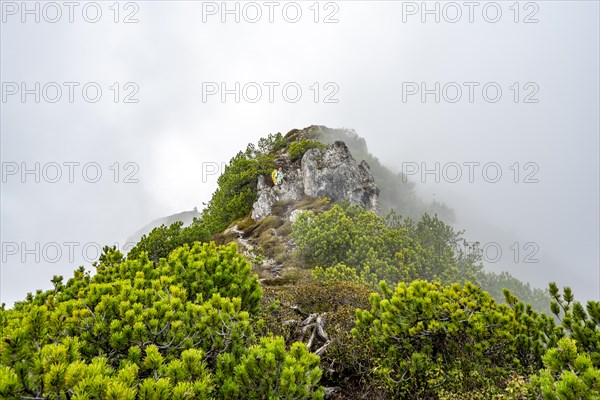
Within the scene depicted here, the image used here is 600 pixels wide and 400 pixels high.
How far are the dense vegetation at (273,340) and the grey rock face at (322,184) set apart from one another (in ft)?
69.3

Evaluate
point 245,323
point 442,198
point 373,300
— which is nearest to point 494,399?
point 373,300

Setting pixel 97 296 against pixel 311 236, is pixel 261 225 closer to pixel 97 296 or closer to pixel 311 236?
pixel 311 236

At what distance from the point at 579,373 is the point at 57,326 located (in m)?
6.87

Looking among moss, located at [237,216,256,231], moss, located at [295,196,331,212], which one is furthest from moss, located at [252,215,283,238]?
moss, located at [295,196,331,212]

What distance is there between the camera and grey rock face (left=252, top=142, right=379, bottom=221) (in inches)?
1235

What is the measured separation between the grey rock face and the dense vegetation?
21108 millimetres

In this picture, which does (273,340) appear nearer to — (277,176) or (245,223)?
(245,223)

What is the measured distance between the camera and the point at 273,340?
4020 millimetres

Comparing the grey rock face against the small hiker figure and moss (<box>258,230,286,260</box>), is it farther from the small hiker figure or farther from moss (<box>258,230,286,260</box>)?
moss (<box>258,230,286,260</box>)

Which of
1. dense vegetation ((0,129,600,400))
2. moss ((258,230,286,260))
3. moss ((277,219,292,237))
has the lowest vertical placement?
moss ((258,230,286,260))

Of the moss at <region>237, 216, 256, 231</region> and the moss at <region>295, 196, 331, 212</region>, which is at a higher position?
the moss at <region>295, 196, 331, 212</region>

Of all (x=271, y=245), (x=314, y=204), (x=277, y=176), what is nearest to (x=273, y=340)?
(x=271, y=245)

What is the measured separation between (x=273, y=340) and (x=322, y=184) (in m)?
27.8

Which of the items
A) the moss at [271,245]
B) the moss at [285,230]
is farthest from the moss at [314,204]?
the moss at [271,245]
